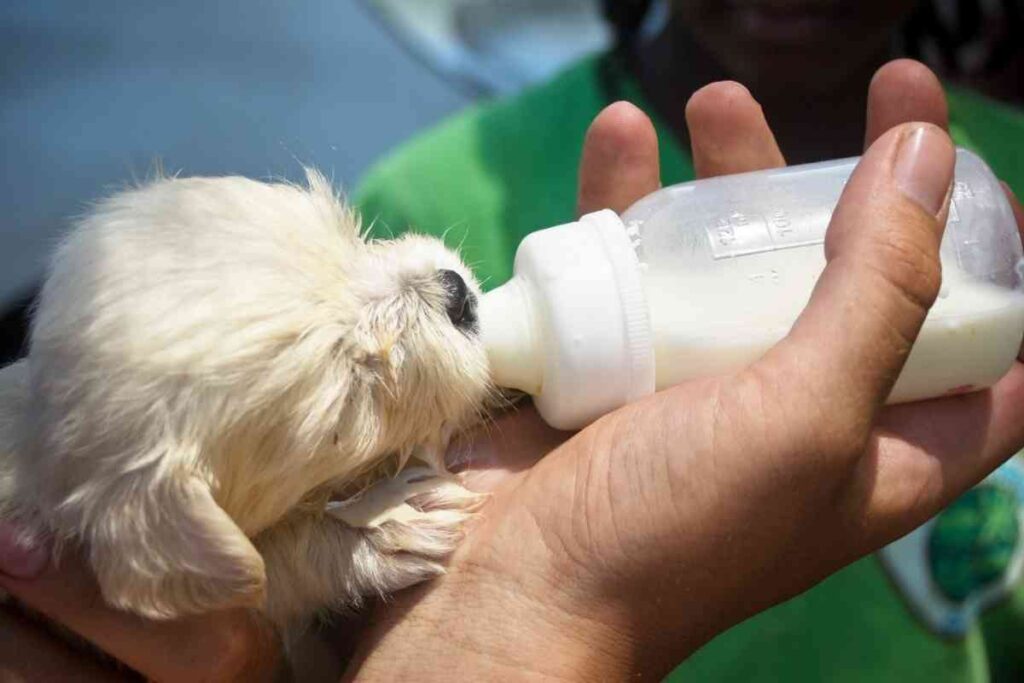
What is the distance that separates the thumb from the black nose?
46cm

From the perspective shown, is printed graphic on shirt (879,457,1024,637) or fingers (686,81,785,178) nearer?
fingers (686,81,785,178)

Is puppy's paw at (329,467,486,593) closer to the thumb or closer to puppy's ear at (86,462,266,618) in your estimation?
puppy's ear at (86,462,266,618)

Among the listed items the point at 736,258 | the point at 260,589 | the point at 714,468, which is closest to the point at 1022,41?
the point at 736,258

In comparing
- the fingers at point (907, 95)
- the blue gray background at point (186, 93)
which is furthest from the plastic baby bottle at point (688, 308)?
the blue gray background at point (186, 93)

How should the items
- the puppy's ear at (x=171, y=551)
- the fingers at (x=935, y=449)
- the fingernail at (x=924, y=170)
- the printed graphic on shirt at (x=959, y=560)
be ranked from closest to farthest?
1. the puppy's ear at (x=171, y=551)
2. the fingernail at (x=924, y=170)
3. the fingers at (x=935, y=449)
4. the printed graphic on shirt at (x=959, y=560)

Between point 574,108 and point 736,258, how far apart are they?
163 cm

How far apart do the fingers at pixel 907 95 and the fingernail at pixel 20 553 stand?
158 centimetres

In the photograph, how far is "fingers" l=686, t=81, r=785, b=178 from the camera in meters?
2.17

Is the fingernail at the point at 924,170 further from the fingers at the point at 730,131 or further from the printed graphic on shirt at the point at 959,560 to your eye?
the printed graphic on shirt at the point at 959,560

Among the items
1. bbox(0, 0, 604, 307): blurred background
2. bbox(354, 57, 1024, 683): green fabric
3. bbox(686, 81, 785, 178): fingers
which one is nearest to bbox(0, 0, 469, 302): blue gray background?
bbox(0, 0, 604, 307): blurred background

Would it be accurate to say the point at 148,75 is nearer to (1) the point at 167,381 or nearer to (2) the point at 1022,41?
(2) the point at 1022,41

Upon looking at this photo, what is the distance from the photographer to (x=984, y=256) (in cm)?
181

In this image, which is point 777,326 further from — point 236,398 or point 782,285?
point 236,398

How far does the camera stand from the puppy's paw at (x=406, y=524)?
174 cm
